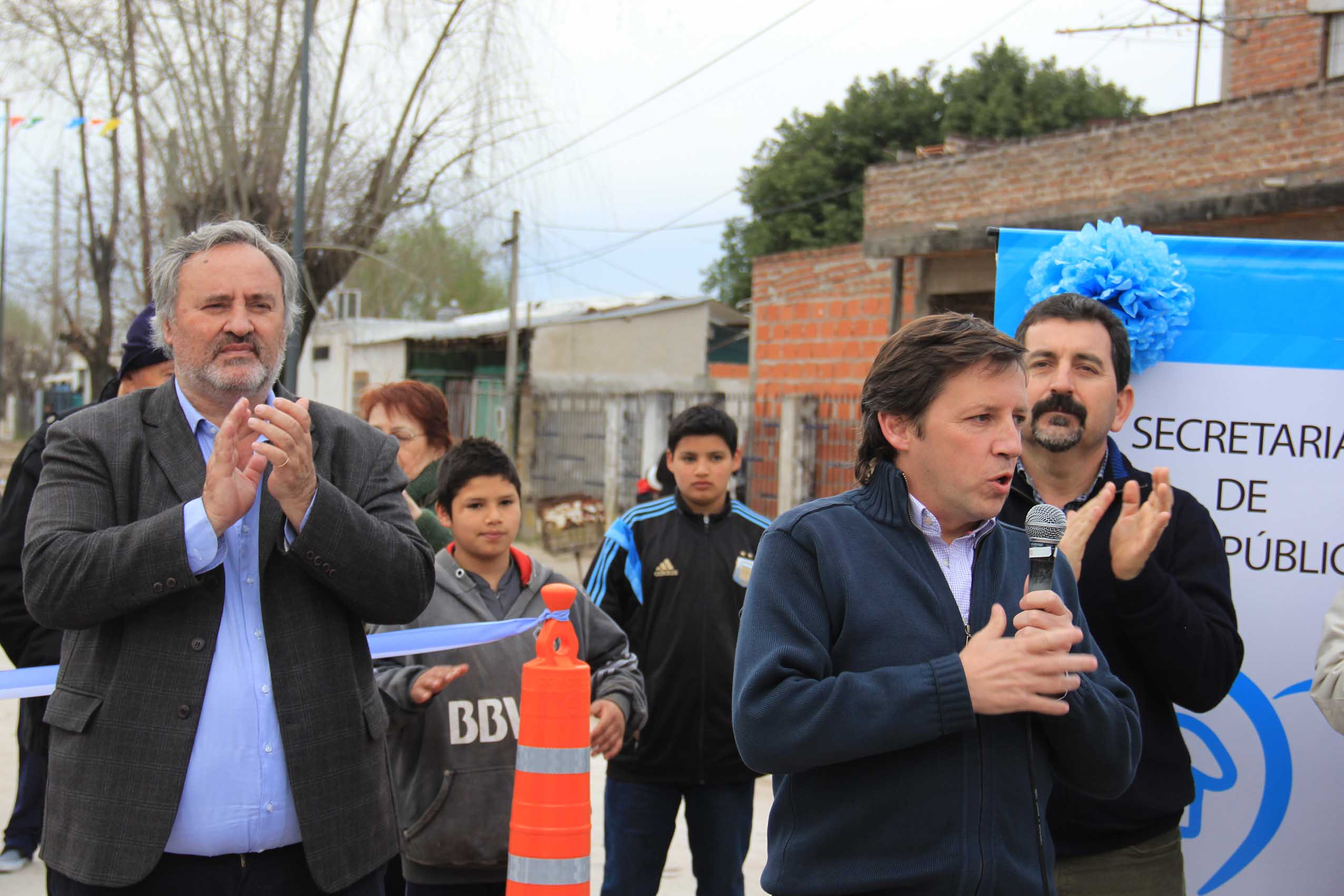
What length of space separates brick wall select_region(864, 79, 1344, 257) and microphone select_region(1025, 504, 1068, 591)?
25.4 ft

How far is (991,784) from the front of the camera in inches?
81.3

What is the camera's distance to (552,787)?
2742mm

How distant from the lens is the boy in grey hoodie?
10.9 feet

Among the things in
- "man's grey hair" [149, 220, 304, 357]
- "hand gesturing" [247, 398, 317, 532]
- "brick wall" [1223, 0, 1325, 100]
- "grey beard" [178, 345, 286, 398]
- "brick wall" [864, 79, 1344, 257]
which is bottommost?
"hand gesturing" [247, 398, 317, 532]

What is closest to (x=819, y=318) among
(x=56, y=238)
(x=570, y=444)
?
(x=570, y=444)

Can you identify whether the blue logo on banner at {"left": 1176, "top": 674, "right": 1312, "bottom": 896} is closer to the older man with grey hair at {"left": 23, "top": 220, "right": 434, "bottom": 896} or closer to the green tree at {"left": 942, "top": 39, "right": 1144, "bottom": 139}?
the older man with grey hair at {"left": 23, "top": 220, "right": 434, "bottom": 896}

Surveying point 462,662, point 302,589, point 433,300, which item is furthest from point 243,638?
point 433,300

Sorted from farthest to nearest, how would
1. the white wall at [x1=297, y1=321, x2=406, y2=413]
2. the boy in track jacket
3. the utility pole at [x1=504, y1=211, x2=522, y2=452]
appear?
the white wall at [x1=297, y1=321, x2=406, y2=413] < the utility pole at [x1=504, y1=211, x2=522, y2=452] < the boy in track jacket

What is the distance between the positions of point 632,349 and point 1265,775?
22.2 metres

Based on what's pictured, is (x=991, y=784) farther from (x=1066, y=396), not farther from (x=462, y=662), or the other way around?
(x=462, y=662)

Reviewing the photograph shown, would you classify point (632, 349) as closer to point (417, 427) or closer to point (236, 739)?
point (417, 427)

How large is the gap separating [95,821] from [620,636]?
1774 millimetres

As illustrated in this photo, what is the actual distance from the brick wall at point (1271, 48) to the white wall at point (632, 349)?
469 inches

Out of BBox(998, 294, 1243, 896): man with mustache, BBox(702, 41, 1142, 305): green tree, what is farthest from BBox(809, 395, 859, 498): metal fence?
BBox(702, 41, 1142, 305): green tree
